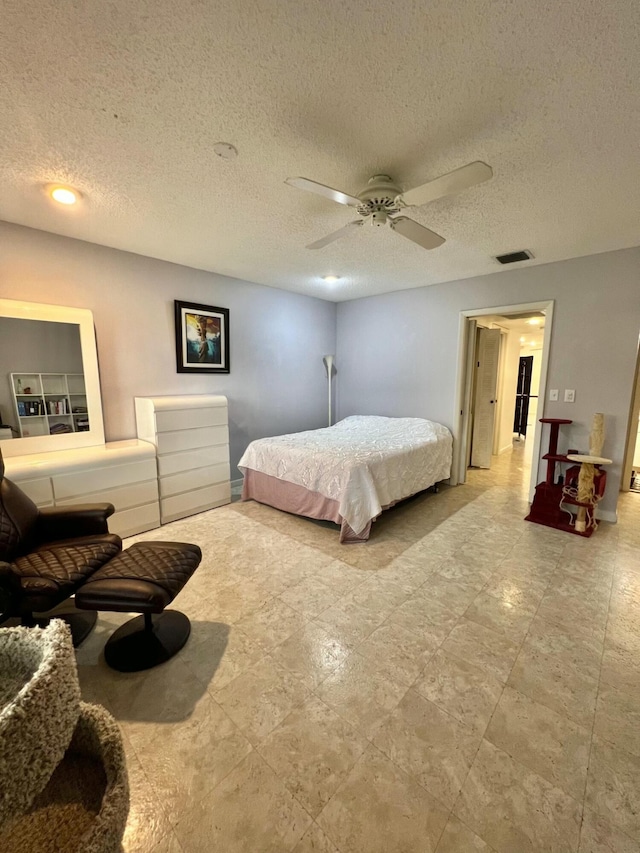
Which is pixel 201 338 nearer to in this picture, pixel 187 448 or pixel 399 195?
pixel 187 448

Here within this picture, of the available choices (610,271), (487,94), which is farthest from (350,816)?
(610,271)

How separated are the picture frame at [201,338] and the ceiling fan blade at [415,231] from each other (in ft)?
7.68

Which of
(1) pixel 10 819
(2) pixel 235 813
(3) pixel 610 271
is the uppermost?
(3) pixel 610 271

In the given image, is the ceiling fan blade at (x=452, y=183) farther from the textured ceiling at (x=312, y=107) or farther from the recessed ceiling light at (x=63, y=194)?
the recessed ceiling light at (x=63, y=194)

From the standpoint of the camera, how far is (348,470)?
9.70 ft

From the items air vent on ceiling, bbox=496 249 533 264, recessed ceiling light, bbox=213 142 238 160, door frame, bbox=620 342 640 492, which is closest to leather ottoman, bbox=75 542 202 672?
recessed ceiling light, bbox=213 142 238 160

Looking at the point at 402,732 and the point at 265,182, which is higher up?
the point at 265,182

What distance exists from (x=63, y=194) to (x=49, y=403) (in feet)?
4.99

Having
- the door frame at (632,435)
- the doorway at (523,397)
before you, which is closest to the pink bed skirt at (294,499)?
the door frame at (632,435)

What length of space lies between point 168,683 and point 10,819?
1439 mm

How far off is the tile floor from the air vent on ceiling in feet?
8.44

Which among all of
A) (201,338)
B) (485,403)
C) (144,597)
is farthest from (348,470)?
(485,403)

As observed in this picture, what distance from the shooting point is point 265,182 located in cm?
209

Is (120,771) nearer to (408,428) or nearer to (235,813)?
(235,813)
